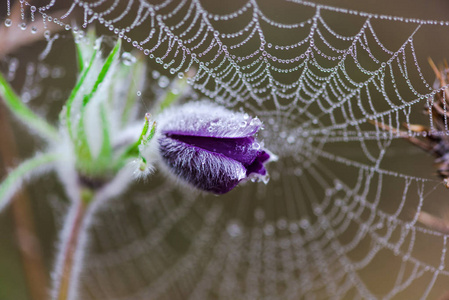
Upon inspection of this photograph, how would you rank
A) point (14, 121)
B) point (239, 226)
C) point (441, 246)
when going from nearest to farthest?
point (441, 246) < point (14, 121) < point (239, 226)

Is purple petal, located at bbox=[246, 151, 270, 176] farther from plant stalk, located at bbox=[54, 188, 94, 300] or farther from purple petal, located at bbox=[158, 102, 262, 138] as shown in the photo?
plant stalk, located at bbox=[54, 188, 94, 300]

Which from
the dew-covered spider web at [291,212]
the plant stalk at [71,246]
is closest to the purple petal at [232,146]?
the plant stalk at [71,246]

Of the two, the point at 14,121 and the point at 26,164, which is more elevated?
the point at 26,164

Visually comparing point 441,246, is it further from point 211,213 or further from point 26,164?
point 26,164

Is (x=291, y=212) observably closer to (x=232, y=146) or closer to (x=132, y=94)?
(x=132, y=94)

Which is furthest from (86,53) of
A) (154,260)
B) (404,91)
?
(154,260)

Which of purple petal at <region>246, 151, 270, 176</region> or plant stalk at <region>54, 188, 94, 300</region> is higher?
purple petal at <region>246, 151, 270, 176</region>

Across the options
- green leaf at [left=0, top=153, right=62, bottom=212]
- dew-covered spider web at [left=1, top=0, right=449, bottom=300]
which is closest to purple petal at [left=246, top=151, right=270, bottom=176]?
green leaf at [left=0, top=153, right=62, bottom=212]

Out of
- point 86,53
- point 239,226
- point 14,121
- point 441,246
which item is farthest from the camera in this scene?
point 239,226

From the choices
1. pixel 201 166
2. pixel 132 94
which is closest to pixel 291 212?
pixel 132 94

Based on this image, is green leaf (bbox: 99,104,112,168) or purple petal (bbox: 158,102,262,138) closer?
purple petal (bbox: 158,102,262,138)
